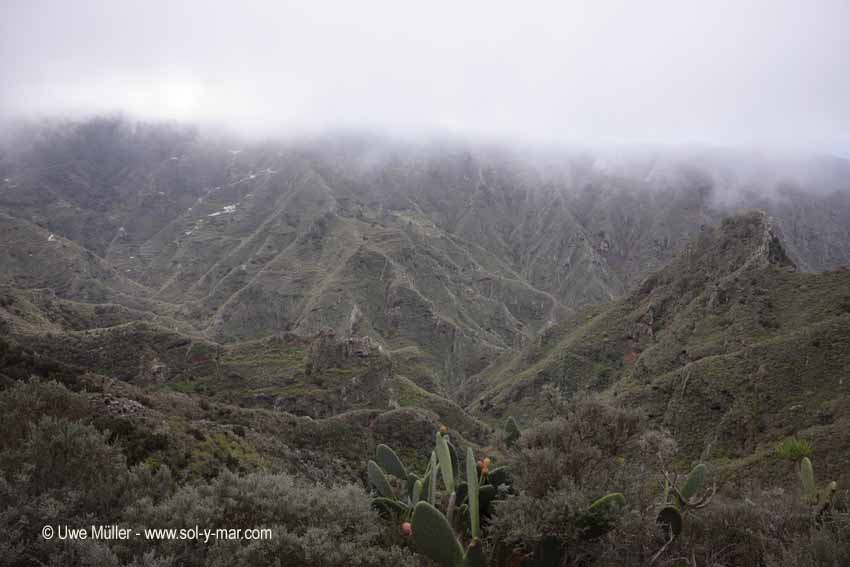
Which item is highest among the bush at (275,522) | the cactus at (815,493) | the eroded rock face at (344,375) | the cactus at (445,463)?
the cactus at (445,463)

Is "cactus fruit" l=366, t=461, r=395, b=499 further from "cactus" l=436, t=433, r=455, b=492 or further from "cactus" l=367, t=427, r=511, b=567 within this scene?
"cactus" l=436, t=433, r=455, b=492

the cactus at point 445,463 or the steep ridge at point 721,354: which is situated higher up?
the cactus at point 445,463

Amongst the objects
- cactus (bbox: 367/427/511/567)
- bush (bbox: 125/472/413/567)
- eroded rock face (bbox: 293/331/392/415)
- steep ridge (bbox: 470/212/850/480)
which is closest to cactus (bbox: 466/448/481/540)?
cactus (bbox: 367/427/511/567)

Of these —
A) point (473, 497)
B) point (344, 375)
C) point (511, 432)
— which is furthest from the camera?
point (344, 375)

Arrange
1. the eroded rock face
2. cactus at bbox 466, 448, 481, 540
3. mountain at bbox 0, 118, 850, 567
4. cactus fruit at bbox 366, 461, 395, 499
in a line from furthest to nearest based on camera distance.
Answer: the eroded rock face
cactus fruit at bbox 366, 461, 395, 499
cactus at bbox 466, 448, 481, 540
mountain at bbox 0, 118, 850, 567

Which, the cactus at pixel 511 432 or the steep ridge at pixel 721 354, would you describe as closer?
the cactus at pixel 511 432

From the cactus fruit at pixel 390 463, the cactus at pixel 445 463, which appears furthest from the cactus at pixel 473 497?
the cactus fruit at pixel 390 463

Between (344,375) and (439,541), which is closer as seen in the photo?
(439,541)

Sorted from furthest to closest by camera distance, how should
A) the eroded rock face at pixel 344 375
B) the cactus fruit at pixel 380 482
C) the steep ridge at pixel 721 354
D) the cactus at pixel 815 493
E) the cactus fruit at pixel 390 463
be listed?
the eroded rock face at pixel 344 375 → the steep ridge at pixel 721 354 → the cactus fruit at pixel 390 463 → the cactus at pixel 815 493 → the cactus fruit at pixel 380 482

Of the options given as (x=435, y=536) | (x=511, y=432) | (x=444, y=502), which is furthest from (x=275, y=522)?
(x=511, y=432)

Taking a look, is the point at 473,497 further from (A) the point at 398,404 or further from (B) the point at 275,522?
(A) the point at 398,404

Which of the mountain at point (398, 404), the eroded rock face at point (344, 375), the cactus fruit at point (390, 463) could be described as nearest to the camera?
A: the mountain at point (398, 404)

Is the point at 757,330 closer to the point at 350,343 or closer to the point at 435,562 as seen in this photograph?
the point at 350,343

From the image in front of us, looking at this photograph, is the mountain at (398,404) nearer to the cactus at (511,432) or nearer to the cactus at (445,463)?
the cactus at (511,432)
